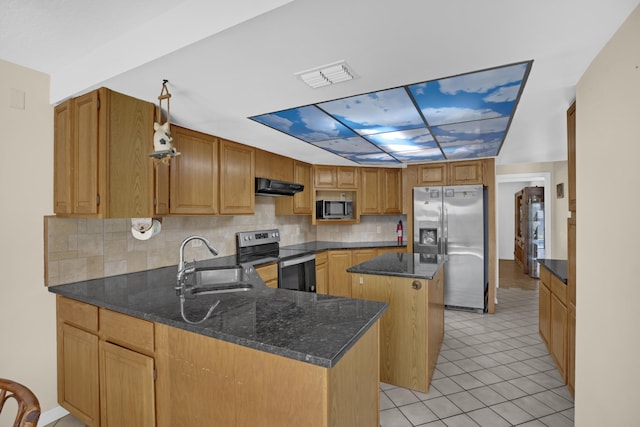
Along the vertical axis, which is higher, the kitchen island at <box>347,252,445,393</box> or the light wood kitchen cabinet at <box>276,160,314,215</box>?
the light wood kitchen cabinet at <box>276,160,314,215</box>

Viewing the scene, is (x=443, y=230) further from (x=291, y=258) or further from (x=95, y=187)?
(x=95, y=187)

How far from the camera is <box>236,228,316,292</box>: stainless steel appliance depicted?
333 centimetres

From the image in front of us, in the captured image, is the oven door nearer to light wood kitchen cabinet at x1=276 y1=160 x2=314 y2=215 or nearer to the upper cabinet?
light wood kitchen cabinet at x1=276 y1=160 x2=314 y2=215

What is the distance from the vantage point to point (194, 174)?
2.66 metres

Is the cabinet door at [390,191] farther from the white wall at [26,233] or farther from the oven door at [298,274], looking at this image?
the white wall at [26,233]

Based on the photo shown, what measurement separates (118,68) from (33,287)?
152 centimetres

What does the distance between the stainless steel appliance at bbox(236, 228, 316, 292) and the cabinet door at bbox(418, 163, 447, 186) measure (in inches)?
80.1

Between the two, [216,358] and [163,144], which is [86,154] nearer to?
[163,144]

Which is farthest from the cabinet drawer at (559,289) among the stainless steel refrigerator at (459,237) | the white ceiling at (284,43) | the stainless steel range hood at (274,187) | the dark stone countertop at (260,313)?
the stainless steel range hood at (274,187)

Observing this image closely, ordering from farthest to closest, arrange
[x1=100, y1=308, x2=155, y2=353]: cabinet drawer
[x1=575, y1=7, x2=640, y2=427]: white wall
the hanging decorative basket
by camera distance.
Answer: the hanging decorative basket, [x1=100, y1=308, x2=155, y2=353]: cabinet drawer, [x1=575, y1=7, x2=640, y2=427]: white wall

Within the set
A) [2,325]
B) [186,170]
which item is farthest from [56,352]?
[186,170]

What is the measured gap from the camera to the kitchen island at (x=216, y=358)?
1.14 m

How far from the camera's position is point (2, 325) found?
186 centimetres

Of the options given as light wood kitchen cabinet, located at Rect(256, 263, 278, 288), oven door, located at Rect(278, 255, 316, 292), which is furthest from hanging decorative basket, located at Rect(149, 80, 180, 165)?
oven door, located at Rect(278, 255, 316, 292)
